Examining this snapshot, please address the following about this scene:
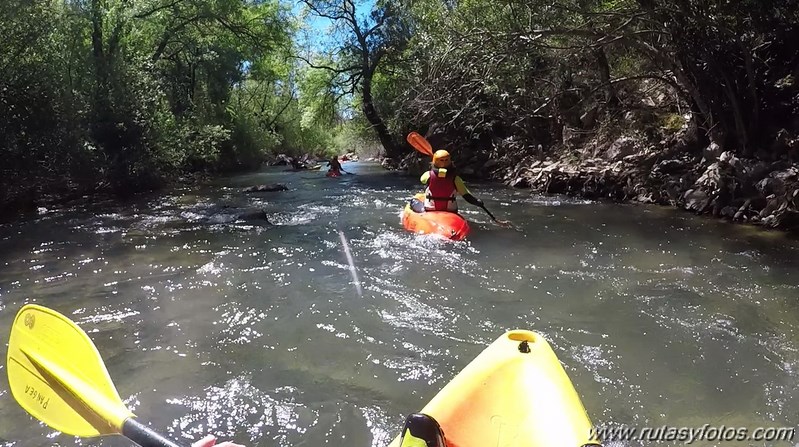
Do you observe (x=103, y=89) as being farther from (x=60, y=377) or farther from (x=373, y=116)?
(x=60, y=377)

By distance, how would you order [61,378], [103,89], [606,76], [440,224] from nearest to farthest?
[61,378]
[440,224]
[606,76]
[103,89]

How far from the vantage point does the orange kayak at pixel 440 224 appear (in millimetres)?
6164

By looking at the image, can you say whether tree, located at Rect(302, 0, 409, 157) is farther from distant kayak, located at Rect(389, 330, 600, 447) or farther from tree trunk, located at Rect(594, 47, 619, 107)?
distant kayak, located at Rect(389, 330, 600, 447)

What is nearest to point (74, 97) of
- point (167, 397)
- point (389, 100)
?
point (167, 397)

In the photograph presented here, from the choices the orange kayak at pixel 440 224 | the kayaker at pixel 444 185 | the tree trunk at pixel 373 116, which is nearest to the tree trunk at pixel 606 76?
the kayaker at pixel 444 185

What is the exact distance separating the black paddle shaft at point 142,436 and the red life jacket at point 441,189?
4.89 m

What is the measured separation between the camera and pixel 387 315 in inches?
157

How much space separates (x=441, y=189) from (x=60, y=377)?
477 cm

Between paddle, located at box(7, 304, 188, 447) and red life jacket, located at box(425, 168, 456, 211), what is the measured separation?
15.1ft

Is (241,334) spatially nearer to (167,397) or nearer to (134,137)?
(167,397)

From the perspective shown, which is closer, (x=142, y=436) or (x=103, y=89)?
(x=142, y=436)

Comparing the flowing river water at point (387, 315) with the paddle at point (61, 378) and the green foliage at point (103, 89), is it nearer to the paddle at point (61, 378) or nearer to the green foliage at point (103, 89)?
the paddle at point (61, 378)

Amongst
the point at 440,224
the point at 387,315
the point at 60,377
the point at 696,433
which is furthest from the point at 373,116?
the point at 696,433

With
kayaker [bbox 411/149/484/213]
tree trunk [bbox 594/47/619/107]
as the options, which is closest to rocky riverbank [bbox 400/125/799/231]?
tree trunk [bbox 594/47/619/107]
